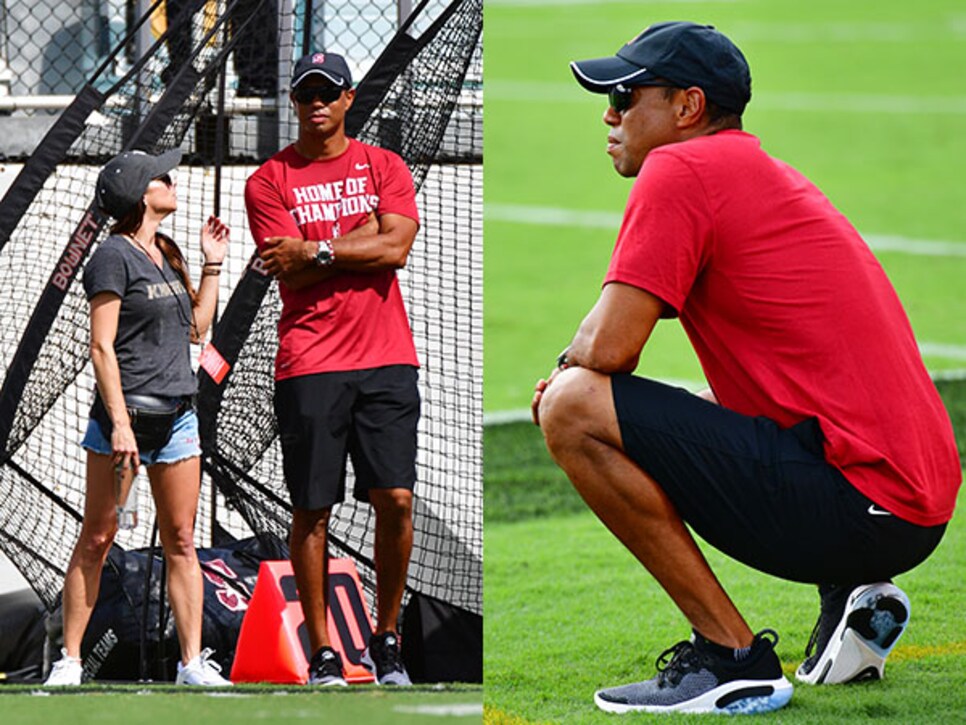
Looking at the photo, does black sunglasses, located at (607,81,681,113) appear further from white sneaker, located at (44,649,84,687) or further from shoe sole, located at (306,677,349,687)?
white sneaker, located at (44,649,84,687)

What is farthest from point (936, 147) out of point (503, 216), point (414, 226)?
point (414, 226)

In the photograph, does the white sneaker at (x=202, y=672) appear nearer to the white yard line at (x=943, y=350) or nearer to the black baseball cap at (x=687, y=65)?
the black baseball cap at (x=687, y=65)

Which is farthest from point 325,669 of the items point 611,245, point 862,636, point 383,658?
point 611,245

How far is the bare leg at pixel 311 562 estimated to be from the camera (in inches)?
160

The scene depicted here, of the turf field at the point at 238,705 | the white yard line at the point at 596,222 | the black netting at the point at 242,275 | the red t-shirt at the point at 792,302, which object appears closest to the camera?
the red t-shirt at the point at 792,302

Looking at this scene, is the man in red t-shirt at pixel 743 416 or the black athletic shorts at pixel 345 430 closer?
the man in red t-shirt at pixel 743 416

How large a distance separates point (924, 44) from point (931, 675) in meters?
20.5

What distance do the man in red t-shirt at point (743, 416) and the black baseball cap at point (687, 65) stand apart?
0.04 ft

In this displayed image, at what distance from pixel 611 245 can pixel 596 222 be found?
1003 mm

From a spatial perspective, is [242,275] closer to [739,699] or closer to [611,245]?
[739,699]

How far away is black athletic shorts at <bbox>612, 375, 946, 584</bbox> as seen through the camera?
368cm

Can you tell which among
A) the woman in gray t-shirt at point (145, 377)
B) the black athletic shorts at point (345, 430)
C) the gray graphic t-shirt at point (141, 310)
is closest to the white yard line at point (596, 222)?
the black athletic shorts at point (345, 430)

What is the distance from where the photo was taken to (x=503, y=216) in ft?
43.6

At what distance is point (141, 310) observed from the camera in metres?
3.95
